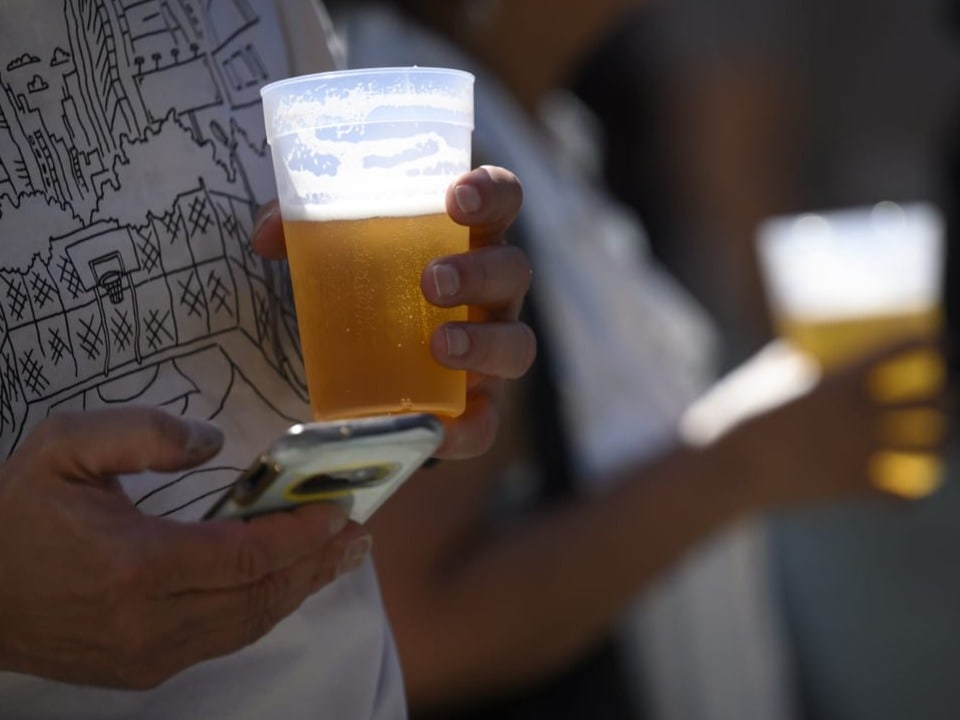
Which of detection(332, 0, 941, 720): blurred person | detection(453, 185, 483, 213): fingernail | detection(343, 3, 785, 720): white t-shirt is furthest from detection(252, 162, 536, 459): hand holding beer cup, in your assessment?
detection(343, 3, 785, 720): white t-shirt

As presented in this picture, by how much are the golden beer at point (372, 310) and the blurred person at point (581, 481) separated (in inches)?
31.3

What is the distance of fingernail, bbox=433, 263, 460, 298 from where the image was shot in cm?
73

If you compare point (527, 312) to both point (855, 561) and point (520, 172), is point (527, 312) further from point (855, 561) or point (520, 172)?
point (855, 561)

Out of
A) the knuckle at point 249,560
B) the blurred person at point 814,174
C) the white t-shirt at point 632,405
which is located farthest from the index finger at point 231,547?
the blurred person at point 814,174

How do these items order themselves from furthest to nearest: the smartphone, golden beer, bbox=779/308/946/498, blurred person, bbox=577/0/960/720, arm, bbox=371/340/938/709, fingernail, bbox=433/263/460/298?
blurred person, bbox=577/0/960/720 < golden beer, bbox=779/308/946/498 < arm, bbox=371/340/938/709 < fingernail, bbox=433/263/460/298 < the smartphone

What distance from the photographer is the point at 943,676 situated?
2.57m

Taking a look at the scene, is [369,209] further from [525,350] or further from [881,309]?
[881,309]

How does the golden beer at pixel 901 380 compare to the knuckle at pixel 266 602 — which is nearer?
the knuckle at pixel 266 602

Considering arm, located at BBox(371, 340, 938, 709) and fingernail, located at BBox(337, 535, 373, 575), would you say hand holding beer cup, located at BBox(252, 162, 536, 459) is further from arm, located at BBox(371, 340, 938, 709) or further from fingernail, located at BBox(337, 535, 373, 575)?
arm, located at BBox(371, 340, 938, 709)

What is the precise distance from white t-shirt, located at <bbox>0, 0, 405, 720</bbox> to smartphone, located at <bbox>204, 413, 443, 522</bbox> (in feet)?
0.43

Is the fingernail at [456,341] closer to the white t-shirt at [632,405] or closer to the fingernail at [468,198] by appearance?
the fingernail at [468,198]

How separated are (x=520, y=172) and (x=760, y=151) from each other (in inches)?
67.1

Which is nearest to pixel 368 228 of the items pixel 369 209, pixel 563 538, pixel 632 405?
pixel 369 209

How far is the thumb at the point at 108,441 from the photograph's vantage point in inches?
24.9
